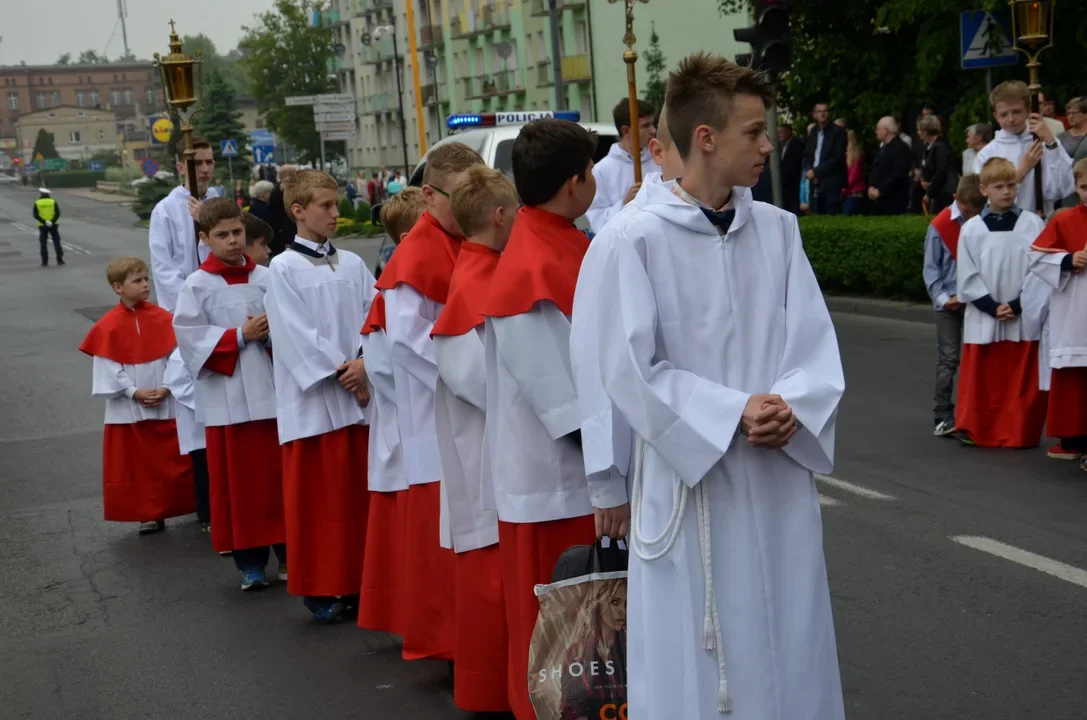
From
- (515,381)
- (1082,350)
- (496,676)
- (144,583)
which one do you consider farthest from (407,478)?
(1082,350)

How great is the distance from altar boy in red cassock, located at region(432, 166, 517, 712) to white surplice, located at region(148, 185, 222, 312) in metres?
Answer: 5.51

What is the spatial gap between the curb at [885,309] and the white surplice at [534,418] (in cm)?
1145

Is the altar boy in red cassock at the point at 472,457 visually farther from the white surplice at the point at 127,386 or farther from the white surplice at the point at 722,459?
the white surplice at the point at 127,386

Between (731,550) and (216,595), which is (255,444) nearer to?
(216,595)

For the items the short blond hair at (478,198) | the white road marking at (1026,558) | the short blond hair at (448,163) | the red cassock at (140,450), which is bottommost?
the white road marking at (1026,558)

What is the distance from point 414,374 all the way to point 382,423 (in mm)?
639

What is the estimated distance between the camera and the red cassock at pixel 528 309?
4.54 m

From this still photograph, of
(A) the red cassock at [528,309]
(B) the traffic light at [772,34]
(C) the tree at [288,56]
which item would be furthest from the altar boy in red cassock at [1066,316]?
(C) the tree at [288,56]

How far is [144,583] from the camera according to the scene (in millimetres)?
8133

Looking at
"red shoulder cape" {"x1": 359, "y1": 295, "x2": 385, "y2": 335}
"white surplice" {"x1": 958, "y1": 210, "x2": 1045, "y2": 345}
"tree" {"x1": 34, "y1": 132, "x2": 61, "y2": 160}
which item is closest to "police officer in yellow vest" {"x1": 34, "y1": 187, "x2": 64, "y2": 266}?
"white surplice" {"x1": 958, "y1": 210, "x2": 1045, "y2": 345}

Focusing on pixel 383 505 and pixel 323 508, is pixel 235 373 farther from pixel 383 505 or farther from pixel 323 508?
pixel 383 505

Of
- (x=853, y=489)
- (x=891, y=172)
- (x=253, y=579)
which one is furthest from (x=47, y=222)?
(x=853, y=489)

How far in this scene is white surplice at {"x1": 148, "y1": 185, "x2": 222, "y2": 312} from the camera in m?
10.4

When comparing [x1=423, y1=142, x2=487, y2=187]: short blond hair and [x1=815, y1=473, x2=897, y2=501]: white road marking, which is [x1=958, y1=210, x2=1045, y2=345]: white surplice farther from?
[x1=423, y1=142, x2=487, y2=187]: short blond hair
